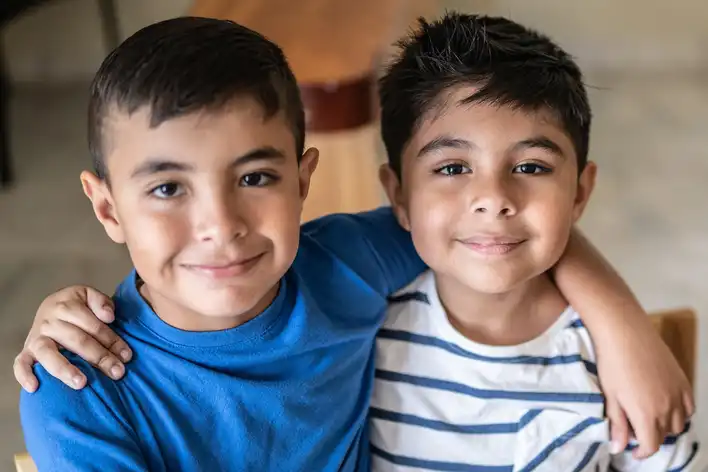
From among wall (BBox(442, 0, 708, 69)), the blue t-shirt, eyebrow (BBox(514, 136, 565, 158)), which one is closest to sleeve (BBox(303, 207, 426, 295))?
the blue t-shirt

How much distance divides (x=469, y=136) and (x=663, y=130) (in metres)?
2.28

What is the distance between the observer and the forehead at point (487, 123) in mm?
892

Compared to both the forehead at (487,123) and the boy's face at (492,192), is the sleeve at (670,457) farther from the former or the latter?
the forehead at (487,123)

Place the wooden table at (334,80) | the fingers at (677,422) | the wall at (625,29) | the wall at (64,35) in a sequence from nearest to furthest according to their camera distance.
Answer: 1. the fingers at (677,422)
2. the wooden table at (334,80)
3. the wall at (64,35)
4. the wall at (625,29)

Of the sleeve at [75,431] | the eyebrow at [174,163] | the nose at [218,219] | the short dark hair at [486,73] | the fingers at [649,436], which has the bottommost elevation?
the sleeve at [75,431]

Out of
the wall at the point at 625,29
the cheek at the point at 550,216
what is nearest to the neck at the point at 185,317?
the cheek at the point at 550,216

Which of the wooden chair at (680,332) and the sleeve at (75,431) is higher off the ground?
the wooden chair at (680,332)

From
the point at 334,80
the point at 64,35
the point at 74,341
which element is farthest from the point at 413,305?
the point at 64,35

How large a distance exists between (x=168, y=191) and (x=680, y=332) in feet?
2.22

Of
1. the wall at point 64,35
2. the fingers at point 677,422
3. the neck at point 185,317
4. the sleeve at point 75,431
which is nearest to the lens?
the sleeve at point 75,431

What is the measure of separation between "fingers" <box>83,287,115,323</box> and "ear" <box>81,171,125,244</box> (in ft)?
0.20

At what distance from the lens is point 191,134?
73 cm

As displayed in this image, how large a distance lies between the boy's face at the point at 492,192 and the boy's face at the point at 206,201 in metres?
0.19

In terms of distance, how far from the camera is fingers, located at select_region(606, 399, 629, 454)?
94cm
